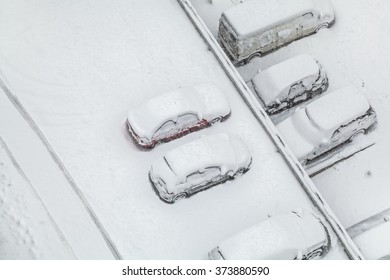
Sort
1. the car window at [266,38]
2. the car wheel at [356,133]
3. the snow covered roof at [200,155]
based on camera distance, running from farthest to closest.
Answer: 1. the car window at [266,38]
2. the car wheel at [356,133]
3. the snow covered roof at [200,155]

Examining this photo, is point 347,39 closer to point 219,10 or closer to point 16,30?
point 219,10

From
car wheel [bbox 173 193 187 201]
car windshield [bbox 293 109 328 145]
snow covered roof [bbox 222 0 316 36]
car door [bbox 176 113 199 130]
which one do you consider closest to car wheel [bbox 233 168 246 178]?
car wheel [bbox 173 193 187 201]

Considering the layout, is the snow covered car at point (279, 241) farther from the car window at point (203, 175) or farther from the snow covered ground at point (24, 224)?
the snow covered ground at point (24, 224)

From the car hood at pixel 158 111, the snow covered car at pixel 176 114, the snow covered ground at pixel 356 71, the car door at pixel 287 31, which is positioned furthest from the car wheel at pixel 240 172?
the car door at pixel 287 31

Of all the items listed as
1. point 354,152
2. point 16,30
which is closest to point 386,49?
point 354,152

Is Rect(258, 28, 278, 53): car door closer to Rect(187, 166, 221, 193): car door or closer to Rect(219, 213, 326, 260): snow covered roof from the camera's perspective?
Rect(187, 166, 221, 193): car door

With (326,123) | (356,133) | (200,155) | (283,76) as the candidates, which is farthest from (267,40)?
(200,155)
